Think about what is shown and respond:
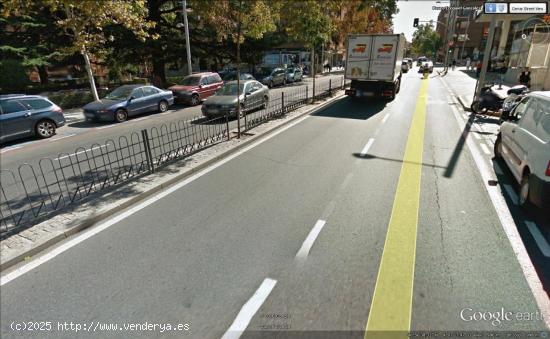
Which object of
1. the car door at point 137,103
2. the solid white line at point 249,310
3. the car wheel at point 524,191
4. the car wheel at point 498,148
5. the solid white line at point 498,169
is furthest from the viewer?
the car door at point 137,103

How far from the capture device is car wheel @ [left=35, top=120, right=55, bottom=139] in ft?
31.8

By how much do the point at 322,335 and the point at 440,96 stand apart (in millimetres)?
19391

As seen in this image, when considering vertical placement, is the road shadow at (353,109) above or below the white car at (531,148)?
below

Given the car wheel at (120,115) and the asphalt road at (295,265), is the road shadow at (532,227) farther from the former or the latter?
the car wheel at (120,115)

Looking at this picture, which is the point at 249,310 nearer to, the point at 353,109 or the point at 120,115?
the point at 120,115

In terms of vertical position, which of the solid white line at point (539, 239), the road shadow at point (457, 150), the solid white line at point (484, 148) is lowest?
the solid white line at point (539, 239)

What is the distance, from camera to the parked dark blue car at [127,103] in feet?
38.0

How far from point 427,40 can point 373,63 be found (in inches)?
3586

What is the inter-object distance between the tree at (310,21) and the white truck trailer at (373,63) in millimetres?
1621

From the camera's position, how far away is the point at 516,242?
3.81m

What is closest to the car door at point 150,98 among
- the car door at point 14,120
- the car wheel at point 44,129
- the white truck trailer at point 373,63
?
the car wheel at point 44,129

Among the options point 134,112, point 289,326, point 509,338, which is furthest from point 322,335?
point 134,112

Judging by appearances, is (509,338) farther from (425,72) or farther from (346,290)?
(425,72)

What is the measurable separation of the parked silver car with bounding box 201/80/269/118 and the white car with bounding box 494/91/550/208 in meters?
7.80
